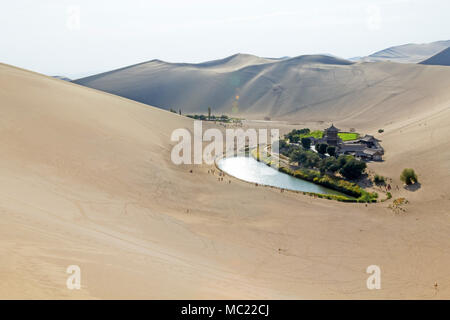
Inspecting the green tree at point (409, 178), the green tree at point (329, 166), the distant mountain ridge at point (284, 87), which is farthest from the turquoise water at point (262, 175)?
the distant mountain ridge at point (284, 87)

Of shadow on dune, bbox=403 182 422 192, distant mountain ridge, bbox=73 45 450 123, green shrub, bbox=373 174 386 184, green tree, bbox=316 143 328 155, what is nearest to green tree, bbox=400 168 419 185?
shadow on dune, bbox=403 182 422 192

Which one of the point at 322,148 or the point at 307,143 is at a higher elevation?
the point at 307,143

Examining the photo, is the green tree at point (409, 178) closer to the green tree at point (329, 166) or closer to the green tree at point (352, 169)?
the green tree at point (352, 169)

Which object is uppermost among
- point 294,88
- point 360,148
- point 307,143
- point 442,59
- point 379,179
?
point 442,59

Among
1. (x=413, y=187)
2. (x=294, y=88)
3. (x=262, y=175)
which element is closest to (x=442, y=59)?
(x=294, y=88)

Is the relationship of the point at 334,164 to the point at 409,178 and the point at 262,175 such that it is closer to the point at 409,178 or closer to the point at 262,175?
the point at 409,178

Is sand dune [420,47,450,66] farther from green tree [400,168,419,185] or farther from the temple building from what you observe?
green tree [400,168,419,185]

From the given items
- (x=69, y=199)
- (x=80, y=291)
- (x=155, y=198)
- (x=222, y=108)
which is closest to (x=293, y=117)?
(x=222, y=108)
